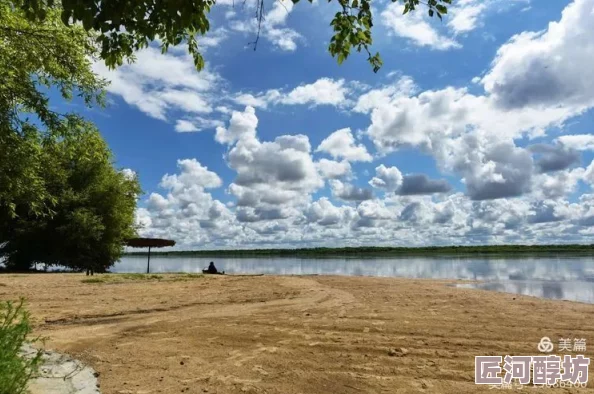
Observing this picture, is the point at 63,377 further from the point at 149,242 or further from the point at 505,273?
the point at 505,273

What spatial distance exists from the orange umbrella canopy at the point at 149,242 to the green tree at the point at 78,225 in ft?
2.66

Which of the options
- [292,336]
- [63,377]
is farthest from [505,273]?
[63,377]

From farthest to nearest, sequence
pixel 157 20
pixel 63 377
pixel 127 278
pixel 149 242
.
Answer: pixel 149 242 < pixel 127 278 < pixel 63 377 < pixel 157 20

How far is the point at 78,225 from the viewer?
30.5 metres

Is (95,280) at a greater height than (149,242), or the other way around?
(149,242)

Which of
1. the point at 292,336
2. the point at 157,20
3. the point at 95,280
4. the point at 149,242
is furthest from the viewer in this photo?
the point at 149,242

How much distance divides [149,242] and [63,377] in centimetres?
3260

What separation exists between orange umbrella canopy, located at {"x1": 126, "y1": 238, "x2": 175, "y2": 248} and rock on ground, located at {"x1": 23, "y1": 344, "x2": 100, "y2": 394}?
99.7 ft

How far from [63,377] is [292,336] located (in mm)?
4615

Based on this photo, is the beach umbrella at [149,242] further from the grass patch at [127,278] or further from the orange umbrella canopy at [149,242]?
the grass patch at [127,278]

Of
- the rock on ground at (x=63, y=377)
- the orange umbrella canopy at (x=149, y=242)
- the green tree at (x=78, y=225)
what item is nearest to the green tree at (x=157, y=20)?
the rock on ground at (x=63, y=377)

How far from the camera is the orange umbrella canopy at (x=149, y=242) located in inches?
1443

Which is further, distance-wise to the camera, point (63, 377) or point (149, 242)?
point (149, 242)

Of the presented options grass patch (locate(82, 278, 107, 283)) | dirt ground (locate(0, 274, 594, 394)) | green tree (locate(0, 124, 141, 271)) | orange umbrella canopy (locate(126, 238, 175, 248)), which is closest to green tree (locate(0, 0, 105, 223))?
dirt ground (locate(0, 274, 594, 394))
